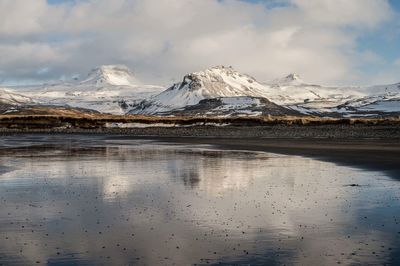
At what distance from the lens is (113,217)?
18641mm

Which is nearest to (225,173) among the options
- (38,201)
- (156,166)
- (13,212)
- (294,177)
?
(294,177)

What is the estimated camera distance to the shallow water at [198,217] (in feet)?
45.3

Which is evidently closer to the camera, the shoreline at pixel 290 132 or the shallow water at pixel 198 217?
the shallow water at pixel 198 217

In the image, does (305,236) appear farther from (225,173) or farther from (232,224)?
(225,173)

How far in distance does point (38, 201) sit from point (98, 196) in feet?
8.15

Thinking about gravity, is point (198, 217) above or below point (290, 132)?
below

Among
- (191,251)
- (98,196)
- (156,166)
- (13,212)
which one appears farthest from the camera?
(156,166)

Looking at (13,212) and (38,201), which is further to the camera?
(38,201)

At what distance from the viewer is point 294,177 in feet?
99.7

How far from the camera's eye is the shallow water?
13805mm

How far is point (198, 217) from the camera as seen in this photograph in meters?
18.7

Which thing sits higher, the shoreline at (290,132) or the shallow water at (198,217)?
the shoreline at (290,132)

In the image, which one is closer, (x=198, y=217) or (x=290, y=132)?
(x=198, y=217)

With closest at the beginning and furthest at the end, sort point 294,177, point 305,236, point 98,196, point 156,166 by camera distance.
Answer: point 305,236
point 98,196
point 294,177
point 156,166
